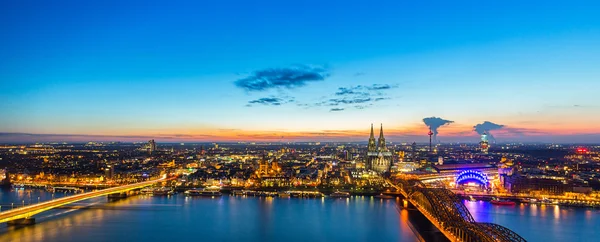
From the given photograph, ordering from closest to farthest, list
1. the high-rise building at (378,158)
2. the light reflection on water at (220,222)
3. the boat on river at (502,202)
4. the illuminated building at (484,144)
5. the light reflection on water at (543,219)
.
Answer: the light reflection on water at (220,222) < the light reflection on water at (543,219) < the boat on river at (502,202) < the high-rise building at (378,158) < the illuminated building at (484,144)

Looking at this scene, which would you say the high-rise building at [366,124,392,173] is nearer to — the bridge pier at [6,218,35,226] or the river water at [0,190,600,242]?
the river water at [0,190,600,242]

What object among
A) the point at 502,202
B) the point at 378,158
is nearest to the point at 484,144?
the point at 378,158

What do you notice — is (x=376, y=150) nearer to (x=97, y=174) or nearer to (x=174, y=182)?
(x=174, y=182)

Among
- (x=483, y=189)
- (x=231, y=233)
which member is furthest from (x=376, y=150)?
(x=231, y=233)

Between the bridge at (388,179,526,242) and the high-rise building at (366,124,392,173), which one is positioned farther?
the high-rise building at (366,124,392,173)

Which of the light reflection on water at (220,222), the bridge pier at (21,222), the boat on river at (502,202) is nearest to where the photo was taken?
the light reflection on water at (220,222)

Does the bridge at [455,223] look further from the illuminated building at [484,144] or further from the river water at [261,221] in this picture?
the illuminated building at [484,144]

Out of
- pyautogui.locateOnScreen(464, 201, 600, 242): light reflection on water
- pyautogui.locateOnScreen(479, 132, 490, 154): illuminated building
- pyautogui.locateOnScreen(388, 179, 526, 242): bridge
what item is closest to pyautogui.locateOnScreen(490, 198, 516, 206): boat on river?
pyautogui.locateOnScreen(464, 201, 600, 242): light reflection on water

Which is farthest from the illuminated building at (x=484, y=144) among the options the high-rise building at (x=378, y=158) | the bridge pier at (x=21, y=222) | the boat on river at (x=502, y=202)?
the bridge pier at (x=21, y=222)
